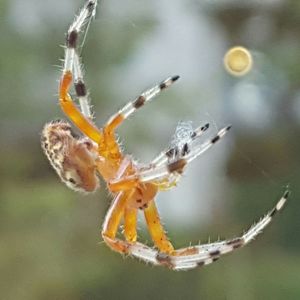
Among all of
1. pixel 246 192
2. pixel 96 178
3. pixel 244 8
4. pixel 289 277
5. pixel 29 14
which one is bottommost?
pixel 289 277

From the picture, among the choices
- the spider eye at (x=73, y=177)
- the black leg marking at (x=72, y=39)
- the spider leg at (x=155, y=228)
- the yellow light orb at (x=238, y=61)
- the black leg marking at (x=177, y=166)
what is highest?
the black leg marking at (x=72, y=39)

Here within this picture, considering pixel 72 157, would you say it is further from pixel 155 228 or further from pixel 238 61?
pixel 238 61

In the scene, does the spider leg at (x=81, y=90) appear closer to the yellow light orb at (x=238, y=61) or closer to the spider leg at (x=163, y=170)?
the spider leg at (x=163, y=170)

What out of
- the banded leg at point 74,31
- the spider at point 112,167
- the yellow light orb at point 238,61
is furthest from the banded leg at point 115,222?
the yellow light orb at point 238,61

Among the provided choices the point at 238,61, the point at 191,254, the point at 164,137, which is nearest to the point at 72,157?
the point at 191,254

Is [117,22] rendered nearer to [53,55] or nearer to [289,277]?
[53,55]

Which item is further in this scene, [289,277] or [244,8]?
[244,8]

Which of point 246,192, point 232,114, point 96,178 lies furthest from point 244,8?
point 96,178
